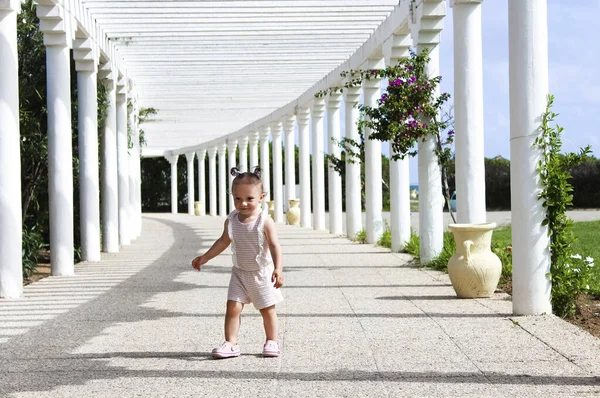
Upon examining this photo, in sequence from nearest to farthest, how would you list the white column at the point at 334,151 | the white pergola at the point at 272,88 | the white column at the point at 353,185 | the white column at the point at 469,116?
the white pergola at the point at 272,88, the white column at the point at 469,116, the white column at the point at 353,185, the white column at the point at 334,151

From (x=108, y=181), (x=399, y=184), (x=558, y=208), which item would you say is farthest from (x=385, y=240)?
(x=558, y=208)

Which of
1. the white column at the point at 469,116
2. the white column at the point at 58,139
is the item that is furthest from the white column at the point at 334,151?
the white column at the point at 469,116

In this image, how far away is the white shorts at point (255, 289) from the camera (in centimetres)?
733

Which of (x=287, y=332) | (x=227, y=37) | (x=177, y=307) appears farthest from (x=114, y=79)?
(x=287, y=332)

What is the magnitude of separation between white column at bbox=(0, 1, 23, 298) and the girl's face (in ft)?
17.6

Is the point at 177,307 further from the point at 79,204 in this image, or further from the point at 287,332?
the point at 79,204

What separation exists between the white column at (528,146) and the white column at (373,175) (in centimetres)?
1150

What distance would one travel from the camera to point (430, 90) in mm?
15086

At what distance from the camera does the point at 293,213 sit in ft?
117

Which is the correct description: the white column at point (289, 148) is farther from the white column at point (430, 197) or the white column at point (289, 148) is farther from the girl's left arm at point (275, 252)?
the girl's left arm at point (275, 252)

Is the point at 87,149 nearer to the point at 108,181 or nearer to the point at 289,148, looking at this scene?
the point at 108,181

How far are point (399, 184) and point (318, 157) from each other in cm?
→ 1090

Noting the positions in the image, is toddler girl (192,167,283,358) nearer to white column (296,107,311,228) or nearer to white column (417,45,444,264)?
white column (417,45,444,264)

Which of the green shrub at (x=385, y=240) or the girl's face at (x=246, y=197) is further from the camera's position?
the green shrub at (x=385, y=240)
